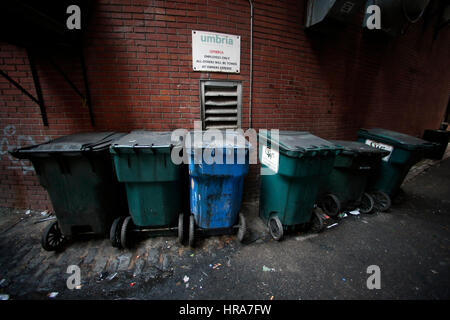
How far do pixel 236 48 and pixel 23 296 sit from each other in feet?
13.9

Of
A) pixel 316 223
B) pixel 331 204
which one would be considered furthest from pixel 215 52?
pixel 331 204

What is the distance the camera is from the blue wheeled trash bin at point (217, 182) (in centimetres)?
220

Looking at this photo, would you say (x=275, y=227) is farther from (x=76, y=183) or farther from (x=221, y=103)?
(x=76, y=183)

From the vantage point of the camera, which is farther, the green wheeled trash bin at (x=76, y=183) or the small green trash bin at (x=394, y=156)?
the small green trash bin at (x=394, y=156)

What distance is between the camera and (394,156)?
341 centimetres

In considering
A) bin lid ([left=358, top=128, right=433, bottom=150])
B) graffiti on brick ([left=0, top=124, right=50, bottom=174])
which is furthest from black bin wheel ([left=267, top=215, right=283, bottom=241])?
graffiti on brick ([left=0, top=124, right=50, bottom=174])

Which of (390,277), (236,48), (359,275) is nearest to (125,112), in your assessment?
(236,48)

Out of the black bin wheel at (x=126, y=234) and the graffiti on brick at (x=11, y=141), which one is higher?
the graffiti on brick at (x=11, y=141)

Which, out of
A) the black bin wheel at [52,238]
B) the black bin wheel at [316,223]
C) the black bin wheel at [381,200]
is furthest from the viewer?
the black bin wheel at [381,200]

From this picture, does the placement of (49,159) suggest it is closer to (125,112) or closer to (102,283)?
(125,112)

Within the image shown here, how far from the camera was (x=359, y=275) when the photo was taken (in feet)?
6.96

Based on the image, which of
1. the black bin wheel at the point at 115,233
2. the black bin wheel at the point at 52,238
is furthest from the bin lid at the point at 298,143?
the black bin wheel at the point at 52,238

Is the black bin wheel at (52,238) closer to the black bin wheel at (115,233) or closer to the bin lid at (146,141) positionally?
the black bin wheel at (115,233)

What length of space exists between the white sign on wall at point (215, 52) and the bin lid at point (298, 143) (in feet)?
4.65
